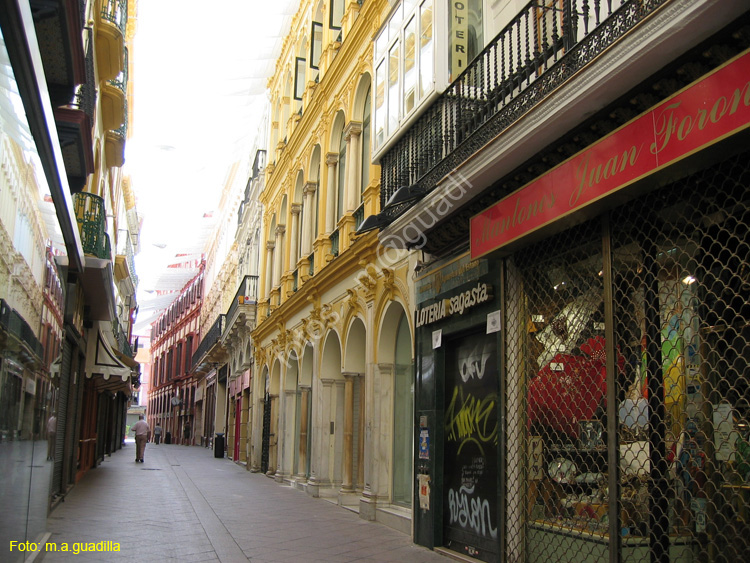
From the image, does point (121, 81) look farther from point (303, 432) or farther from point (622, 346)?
point (622, 346)

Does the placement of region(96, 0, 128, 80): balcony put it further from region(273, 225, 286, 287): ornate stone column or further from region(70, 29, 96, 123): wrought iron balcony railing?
region(273, 225, 286, 287): ornate stone column

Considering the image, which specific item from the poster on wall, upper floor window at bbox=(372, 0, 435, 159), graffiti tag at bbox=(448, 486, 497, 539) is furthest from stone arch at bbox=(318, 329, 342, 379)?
graffiti tag at bbox=(448, 486, 497, 539)

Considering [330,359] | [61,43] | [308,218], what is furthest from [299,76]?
[61,43]

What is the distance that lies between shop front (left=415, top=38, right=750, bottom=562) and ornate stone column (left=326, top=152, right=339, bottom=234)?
8215 mm

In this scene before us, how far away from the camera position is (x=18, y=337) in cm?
460

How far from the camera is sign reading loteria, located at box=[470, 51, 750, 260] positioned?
4.69 meters

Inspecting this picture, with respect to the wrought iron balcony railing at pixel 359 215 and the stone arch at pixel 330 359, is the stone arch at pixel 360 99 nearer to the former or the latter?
the wrought iron balcony railing at pixel 359 215

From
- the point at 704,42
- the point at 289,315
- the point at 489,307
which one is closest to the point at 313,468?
the point at 289,315

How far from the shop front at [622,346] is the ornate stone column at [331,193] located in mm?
8215

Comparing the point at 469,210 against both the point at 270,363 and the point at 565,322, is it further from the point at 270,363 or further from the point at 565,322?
the point at 270,363

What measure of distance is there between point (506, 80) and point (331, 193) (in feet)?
30.6

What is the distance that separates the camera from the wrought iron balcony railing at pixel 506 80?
6301 millimetres

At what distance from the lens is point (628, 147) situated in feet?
18.6

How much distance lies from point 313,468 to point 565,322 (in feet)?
34.0
